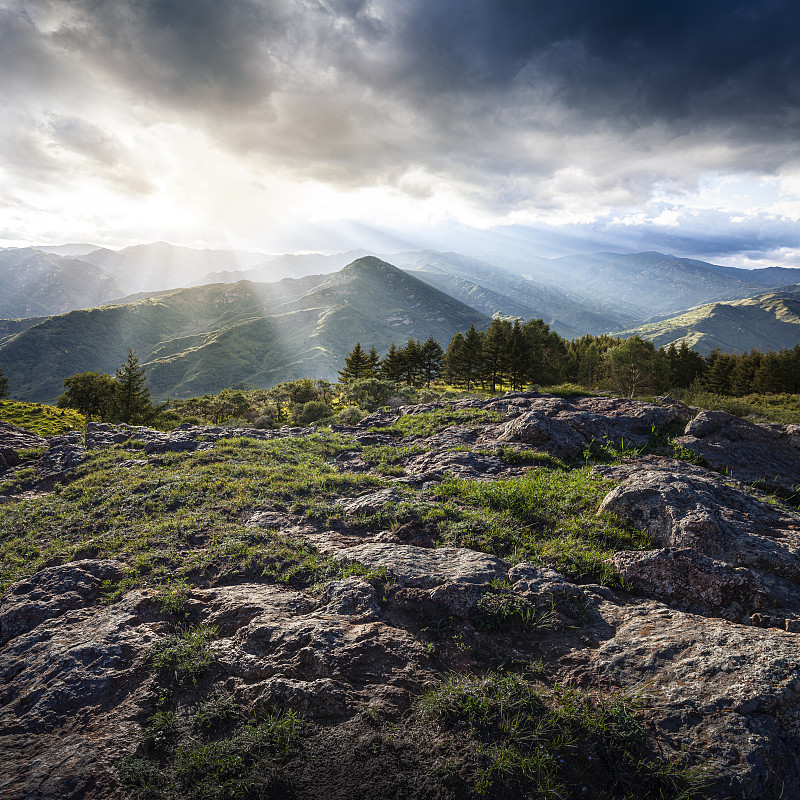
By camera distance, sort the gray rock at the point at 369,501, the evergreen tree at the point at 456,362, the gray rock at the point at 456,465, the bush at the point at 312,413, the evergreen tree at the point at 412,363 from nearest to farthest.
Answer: the gray rock at the point at 369,501
the gray rock at the point at 456,465
the bush at the point at 312,413
the evergreen tree at the point at 412,363
the evergreen tree at the point at 456,362

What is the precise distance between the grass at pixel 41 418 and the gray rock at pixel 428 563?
5360cm

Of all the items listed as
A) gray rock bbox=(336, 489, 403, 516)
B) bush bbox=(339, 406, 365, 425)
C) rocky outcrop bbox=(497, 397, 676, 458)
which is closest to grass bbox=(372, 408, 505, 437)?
rocky outcrop bbox=(497, 397, 676, 458)

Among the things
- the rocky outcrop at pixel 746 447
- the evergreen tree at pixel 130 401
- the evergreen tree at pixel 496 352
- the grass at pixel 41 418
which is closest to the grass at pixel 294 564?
the rocky outcrop at pixel 746 447

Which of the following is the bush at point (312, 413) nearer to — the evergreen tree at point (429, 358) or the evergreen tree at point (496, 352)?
the evergreen tree at point (496, 352)

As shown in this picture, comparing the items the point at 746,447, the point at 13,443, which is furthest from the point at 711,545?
the point at 13,443

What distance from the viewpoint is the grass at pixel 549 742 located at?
496 centimetres

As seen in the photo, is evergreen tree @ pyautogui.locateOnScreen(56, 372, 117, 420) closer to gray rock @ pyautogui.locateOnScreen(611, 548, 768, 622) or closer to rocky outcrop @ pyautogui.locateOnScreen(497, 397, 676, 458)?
rocky outcrop @ pyautogui.locateOnScreen(497, 397, 676, 458)

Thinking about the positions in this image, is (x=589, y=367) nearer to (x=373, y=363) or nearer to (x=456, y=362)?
(x=456, y=362)

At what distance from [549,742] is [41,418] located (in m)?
73.7

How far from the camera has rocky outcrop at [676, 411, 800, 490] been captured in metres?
14.8

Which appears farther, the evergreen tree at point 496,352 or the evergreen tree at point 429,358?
the evergreen tree at point 429,358

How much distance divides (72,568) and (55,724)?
5299 millimetres

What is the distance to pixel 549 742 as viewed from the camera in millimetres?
5473

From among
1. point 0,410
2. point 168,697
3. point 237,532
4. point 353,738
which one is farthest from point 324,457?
point 0,410
